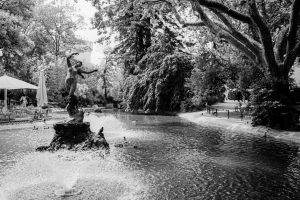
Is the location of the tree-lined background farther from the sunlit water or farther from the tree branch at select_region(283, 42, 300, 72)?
the sunlit water

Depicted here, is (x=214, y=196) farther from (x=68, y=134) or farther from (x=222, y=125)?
(x=222, y=125)

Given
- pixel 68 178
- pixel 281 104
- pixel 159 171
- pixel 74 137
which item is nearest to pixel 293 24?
pixel 281 104

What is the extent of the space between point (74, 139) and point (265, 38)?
42.2ft

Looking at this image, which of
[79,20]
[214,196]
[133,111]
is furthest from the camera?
[79,20]

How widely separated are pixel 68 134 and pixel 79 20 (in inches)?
1978

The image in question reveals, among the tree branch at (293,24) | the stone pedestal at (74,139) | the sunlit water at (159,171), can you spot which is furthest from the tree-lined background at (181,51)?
the stone pedestal at (74,139)

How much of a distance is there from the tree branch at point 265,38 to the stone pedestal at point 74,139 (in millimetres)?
11428

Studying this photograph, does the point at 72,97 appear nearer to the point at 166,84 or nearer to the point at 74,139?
the point at 74,139

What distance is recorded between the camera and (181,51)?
3928 cm

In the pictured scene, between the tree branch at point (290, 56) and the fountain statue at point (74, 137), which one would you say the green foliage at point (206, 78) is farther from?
the fountain statue at point (74, 137)

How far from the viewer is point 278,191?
8305mm

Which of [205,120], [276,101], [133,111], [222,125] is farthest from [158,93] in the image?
[276,101]

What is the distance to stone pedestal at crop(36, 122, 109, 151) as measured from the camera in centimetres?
1378

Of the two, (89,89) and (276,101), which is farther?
(89,89)
